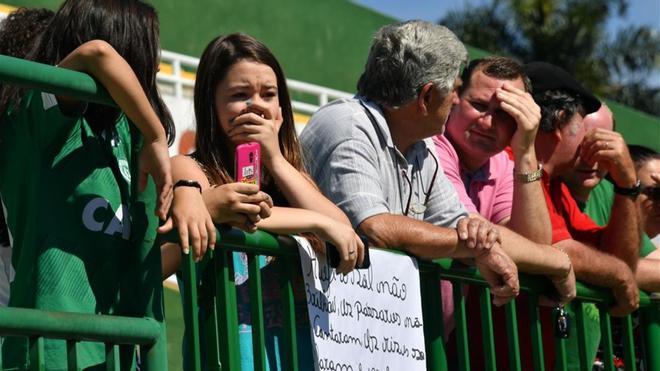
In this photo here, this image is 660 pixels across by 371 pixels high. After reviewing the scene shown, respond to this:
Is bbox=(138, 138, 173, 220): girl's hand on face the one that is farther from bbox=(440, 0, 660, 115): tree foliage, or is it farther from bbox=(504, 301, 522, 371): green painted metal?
bbox=(440, 0, 660, 115): tree foliage

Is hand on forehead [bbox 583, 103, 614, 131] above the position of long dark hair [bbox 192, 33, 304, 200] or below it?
above

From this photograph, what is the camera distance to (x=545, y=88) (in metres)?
5.24

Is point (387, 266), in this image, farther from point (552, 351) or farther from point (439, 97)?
point (552, 351)

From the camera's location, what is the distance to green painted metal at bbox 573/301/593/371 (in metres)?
4.82

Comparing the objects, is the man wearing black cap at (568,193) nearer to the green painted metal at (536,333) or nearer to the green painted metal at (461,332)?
the green painted metal at (536,333)

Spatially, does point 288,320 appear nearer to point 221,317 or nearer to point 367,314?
point 221,317

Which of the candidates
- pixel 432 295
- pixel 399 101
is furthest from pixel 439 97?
pixel 432 295

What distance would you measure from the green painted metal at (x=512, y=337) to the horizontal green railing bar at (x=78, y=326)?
64.5 inches

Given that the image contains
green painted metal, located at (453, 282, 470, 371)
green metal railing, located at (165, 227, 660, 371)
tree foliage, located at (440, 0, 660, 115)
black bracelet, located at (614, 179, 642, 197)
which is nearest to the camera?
green metal railing, located at (165, 227, 660, 371)

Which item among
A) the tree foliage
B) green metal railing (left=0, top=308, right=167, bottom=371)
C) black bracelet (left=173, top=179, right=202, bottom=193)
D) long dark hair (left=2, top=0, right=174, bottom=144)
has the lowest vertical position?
green metal railing (left=0, top=308, right=167, bottom=371)

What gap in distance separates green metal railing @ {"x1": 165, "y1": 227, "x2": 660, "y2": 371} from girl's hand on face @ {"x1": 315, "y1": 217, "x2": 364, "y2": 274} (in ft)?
0.32

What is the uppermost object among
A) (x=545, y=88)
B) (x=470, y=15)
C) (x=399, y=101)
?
(x=470, y=15)

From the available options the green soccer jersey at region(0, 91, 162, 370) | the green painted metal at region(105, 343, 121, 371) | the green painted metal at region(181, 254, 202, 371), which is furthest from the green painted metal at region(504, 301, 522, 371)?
the green painted metal at region(105, 343, 121, 371)

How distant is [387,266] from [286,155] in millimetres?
454
